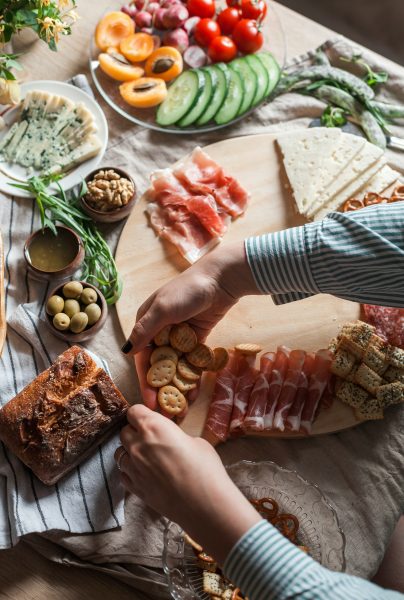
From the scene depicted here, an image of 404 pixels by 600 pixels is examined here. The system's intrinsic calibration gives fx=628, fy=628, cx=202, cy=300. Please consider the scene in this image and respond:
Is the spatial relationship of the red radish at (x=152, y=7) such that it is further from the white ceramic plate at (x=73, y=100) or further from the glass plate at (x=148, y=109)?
the white ceramic plate at (x=73, y=100)

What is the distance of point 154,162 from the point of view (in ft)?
8.69

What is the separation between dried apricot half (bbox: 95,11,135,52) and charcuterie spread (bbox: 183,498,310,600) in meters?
1.98

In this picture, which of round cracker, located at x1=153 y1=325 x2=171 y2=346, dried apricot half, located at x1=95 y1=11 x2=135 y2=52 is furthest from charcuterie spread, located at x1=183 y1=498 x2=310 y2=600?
dried apricot half, located at x1=95 y1=11 x2=135 y2=52

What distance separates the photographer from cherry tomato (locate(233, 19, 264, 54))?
2707 mm

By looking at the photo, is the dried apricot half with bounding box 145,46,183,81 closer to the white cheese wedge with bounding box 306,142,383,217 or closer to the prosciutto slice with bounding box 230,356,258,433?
the white cheese wedge with bounding box 306,142,383,217

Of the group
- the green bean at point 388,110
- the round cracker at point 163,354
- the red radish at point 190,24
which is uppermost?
the red radish at point 190,24

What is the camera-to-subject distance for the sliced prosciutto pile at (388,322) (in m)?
2.28

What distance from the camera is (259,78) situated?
105 inches

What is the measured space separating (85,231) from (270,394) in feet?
3.11

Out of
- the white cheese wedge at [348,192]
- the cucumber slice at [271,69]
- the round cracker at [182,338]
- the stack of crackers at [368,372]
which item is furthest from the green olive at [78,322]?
the cucumber slice at [271,69]

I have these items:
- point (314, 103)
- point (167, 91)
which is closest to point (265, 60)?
point (314, 103)

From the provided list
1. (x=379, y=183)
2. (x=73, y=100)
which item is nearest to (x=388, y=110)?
(x=379, y=183)

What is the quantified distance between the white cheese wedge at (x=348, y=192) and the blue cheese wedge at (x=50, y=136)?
93 centimetres

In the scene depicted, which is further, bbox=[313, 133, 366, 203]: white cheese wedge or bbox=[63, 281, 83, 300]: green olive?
bbox=[313, 133, 366, 203]: white cheese wedge
